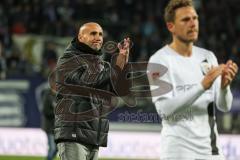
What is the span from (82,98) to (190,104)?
2.59 metres

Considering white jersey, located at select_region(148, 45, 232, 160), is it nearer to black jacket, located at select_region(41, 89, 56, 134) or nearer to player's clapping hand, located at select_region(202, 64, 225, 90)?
player's clapping hand, located at select_region(202, 64, 225, 90)

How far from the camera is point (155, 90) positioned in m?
4.52

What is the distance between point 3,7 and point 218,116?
8263 millimetres

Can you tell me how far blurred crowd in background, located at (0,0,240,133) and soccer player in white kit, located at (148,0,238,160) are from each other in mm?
12590

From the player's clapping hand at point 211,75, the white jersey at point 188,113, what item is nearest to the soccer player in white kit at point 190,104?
the white jersey at point 188,113

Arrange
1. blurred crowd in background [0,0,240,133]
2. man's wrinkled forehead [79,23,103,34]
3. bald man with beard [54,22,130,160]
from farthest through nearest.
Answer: blurred crowd in background [0,0,240,133]
man's wrinkled forehead [79,23,103,34]
bald man with beard [54,22,130,160]

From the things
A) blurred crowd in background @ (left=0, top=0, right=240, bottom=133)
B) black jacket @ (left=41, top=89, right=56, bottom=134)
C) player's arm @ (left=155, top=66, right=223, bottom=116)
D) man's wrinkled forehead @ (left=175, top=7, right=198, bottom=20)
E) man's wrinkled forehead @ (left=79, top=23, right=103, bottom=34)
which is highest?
man's wrinkled forehead @ (left=175, top=7, right=198, bottom=20)

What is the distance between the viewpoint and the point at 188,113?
4.43m

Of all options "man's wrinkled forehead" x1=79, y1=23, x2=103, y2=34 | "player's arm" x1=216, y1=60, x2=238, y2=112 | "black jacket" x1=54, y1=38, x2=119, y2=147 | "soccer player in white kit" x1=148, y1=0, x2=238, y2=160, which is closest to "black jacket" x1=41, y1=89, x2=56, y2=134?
"black jacket" x1=54, y1=38, x2=119, y2=147

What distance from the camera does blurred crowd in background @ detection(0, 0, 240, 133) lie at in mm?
17703

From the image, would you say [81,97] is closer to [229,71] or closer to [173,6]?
[173,6]

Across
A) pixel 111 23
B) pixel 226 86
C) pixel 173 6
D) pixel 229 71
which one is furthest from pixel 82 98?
pixel 111 23

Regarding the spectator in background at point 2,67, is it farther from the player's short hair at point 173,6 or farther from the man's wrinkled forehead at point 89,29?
the player's short hair at point 173,6

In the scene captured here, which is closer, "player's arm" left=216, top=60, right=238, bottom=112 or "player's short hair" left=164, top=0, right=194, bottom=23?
"player's arm" left=216, top=60, right=238, bottom=112
